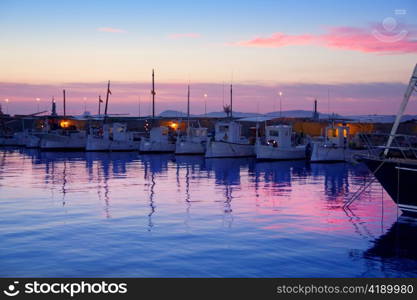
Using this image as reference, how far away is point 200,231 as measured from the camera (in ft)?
57.7

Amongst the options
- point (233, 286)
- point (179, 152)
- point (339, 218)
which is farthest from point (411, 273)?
point (179, 152)

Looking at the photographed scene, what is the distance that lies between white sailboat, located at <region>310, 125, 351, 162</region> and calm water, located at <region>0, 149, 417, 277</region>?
19011 mm

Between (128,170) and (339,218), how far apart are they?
24148 millimetres

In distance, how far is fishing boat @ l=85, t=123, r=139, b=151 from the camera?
70500 millimetres

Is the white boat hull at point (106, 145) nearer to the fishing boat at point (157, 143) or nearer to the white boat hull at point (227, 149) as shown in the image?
the fishing boat at point (157, 143)

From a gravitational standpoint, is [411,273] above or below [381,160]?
below

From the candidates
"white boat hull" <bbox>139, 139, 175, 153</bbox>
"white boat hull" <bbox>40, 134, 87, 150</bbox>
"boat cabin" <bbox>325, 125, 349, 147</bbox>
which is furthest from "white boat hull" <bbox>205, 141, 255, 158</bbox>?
"white boat hull" <bbox>40, 134, 87, 150</bbox>

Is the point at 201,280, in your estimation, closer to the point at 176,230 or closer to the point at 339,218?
the point at 176,230

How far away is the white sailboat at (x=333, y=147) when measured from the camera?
50.9 m

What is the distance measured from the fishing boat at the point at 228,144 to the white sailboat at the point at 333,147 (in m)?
8.78

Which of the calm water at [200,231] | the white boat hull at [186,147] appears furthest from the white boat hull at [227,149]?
the calm water at [200,231]

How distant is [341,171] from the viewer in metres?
41.6

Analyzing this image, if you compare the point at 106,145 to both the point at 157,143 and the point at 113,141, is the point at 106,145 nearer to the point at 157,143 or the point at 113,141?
the point at 113,141

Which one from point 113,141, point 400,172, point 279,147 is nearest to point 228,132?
point 279,147
